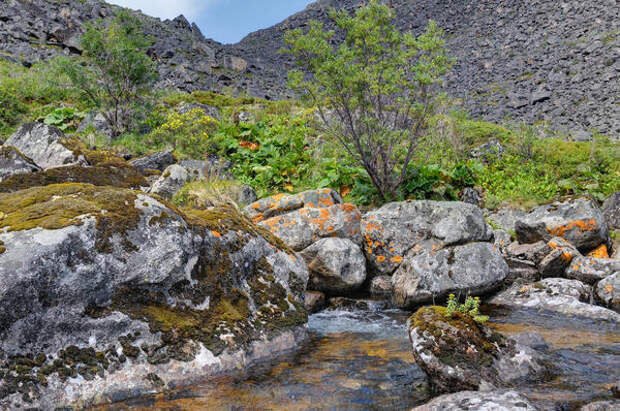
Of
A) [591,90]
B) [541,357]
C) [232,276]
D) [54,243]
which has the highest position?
[591,90]

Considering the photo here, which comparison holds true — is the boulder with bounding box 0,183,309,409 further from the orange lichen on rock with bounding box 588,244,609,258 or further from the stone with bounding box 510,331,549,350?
the orange lichen on rock with bounding box 588,244,609,258

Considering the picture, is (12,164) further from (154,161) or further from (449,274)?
(449,274)

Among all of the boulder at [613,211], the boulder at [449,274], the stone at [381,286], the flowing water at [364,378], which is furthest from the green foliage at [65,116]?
the boulder at [613,211]

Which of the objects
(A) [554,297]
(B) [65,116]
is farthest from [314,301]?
(B) [65,116]

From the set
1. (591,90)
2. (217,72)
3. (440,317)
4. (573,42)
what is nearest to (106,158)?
(440,317)

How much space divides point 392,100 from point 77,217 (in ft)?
30.2

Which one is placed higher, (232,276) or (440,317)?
(232,276)

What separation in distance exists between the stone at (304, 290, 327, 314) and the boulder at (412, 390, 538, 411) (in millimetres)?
3976

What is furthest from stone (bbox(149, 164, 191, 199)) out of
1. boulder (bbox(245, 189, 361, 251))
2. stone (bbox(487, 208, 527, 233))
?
stone (bbox(487, 208, 527, 233))

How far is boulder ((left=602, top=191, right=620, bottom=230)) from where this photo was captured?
1106 cm

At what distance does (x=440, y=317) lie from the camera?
4.07m

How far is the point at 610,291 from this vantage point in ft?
23.7

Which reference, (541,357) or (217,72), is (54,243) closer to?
(541,357)

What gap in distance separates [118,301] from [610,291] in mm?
8082
